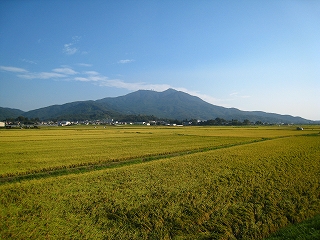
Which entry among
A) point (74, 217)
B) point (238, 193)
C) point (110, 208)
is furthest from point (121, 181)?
point (238, 193)

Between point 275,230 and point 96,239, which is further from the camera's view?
point 275,230

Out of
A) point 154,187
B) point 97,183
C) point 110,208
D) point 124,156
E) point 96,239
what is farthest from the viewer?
point 124,156

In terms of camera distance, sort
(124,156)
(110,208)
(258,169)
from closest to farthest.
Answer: (110,208)
(258,169)
(124,156)

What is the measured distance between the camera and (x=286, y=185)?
11930 millimetres

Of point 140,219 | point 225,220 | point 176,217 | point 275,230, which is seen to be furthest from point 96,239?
point 275,230

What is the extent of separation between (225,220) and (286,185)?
238 inches

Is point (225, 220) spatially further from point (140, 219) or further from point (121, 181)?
point (121, 181)

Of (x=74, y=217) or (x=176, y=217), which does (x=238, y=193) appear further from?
(x=74, y=217)

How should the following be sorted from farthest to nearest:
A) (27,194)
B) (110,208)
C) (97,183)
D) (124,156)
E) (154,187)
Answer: (124,156) → (97,183) → (154,187) → (27,194) → (110,208)

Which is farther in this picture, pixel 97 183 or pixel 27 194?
pixel 97 183

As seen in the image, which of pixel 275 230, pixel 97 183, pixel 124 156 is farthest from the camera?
pixel 124 156

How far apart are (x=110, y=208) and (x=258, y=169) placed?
37.8 ft

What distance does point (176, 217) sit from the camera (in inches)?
321

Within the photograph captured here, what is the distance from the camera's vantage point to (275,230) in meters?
7.80
